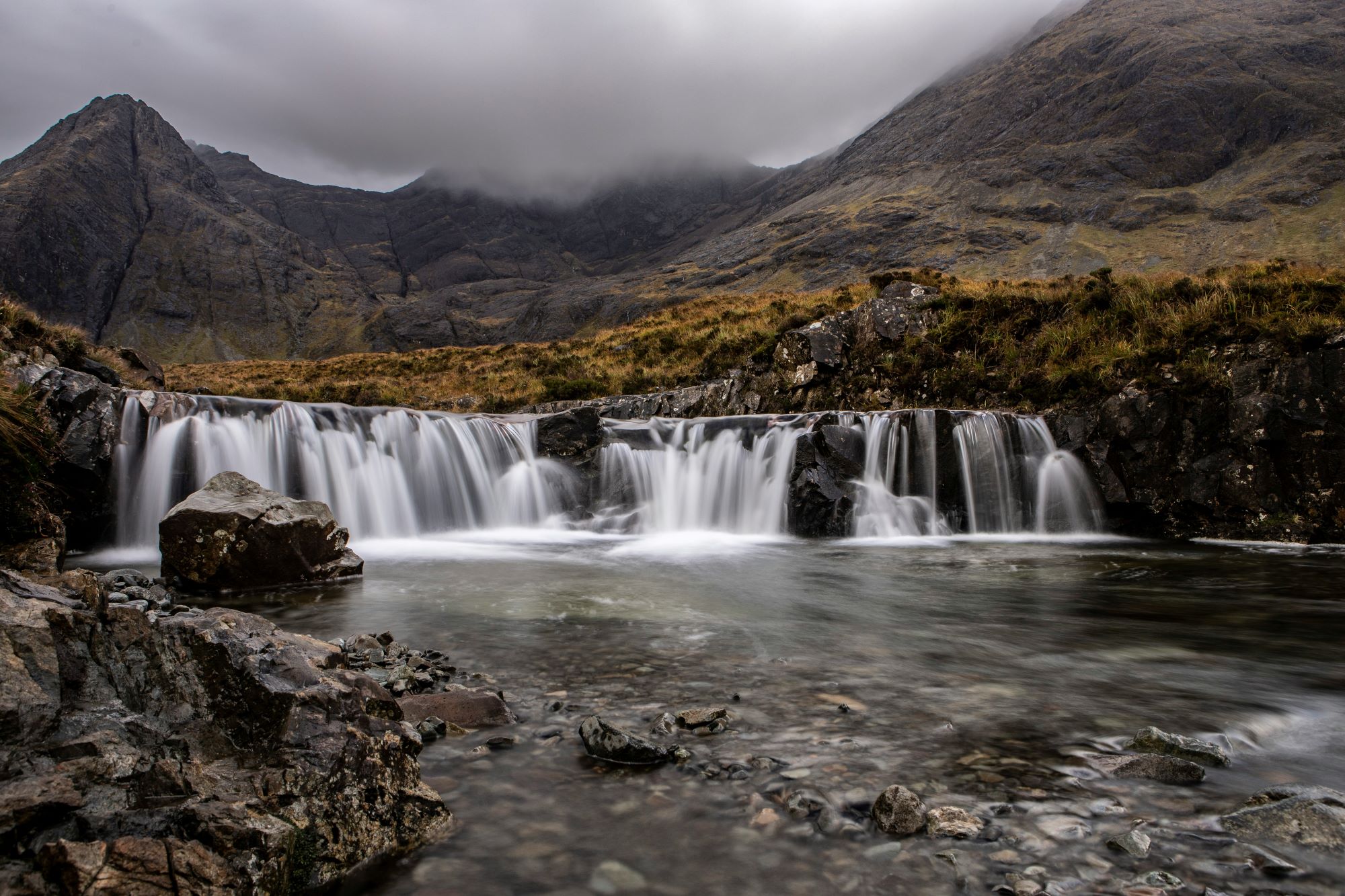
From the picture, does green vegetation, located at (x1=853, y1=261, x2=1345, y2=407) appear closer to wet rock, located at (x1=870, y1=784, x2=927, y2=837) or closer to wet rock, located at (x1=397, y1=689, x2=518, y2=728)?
wet rock, located at (x1=870, y1=784, x2=927, y2=837)

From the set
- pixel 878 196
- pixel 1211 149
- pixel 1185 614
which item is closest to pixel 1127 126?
pixel 1211 149

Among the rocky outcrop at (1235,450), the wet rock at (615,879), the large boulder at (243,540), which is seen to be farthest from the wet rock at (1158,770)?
the rocky outcrop at (1235,450)

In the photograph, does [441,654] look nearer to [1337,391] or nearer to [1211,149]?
[1337,391]

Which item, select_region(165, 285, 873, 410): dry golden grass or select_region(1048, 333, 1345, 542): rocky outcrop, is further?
select_region(165, 285, 873, 410): dry golden grass

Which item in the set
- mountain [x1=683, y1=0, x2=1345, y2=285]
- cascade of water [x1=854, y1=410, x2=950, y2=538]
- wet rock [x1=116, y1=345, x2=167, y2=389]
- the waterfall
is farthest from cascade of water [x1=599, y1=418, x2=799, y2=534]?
mountain [x1=683, y1=0, x2=1345, y2=285]

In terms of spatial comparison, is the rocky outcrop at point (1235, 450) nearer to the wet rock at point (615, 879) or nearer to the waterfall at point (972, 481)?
the waterfall at point (972, 481)

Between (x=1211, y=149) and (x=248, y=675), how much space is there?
133276 mm

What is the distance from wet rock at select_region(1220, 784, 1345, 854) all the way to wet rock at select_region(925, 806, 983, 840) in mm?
1111

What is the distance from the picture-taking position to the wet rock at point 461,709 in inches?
175

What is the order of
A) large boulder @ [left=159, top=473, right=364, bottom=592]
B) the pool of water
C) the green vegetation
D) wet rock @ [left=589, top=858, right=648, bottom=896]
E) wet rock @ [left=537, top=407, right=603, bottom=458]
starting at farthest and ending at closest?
wet rock @ [left=537, top=407, right=603, bottom=458] → the green vegetation → large boulder @ [left=159, top=473, right=364, bottom=592] → the pool of water → wet rock @ [left=589, top=858, right=648, bottom=896]

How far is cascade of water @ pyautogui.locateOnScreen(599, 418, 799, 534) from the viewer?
55.0 ft

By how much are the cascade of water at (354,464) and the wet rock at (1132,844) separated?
580 inches

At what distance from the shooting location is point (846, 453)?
53.8ft

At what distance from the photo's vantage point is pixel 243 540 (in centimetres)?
873
